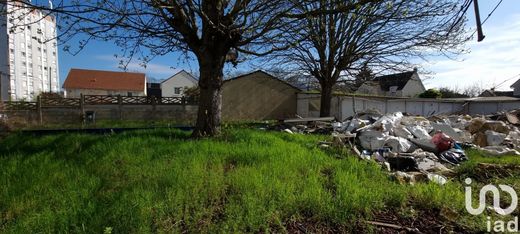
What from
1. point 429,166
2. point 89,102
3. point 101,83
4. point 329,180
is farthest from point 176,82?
point 329,180

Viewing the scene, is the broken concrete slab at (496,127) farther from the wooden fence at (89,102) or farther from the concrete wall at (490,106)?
the concrete wall at (490,106)

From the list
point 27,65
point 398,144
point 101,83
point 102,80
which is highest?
point 27,65

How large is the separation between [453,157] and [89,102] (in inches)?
869

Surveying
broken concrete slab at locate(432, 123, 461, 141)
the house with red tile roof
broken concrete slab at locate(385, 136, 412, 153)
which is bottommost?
broken concrete slab at locate(385, 136, 412, 153)

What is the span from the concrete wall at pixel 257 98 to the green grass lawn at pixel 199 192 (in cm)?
1841

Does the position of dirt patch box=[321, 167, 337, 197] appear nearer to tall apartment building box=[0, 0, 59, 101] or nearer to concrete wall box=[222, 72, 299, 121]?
concrete wall box=[222, 72, 299, 121]

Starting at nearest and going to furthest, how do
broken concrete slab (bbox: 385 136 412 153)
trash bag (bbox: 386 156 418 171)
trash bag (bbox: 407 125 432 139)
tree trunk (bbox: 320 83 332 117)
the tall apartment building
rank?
trash bag (bbox: 386 156 418 171) → broken concrete slab (bbox: 385 136 412 153) → trash bag (bbox: 407 125 432 139) → tree trunk (bbox: 320 83 332 117) → the tall apartment building

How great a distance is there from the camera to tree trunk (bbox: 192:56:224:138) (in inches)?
263

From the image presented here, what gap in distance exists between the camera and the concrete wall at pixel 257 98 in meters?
23.5

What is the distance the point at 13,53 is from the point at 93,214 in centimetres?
6332

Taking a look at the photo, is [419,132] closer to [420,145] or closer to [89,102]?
[420,145]

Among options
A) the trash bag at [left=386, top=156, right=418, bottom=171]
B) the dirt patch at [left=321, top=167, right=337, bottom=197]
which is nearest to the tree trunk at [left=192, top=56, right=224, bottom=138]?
the dirt patch at [left=321, top=167, right=337, bottom=197]

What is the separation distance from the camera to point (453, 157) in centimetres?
599

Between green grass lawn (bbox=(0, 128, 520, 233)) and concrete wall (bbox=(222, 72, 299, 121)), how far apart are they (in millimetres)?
18409
